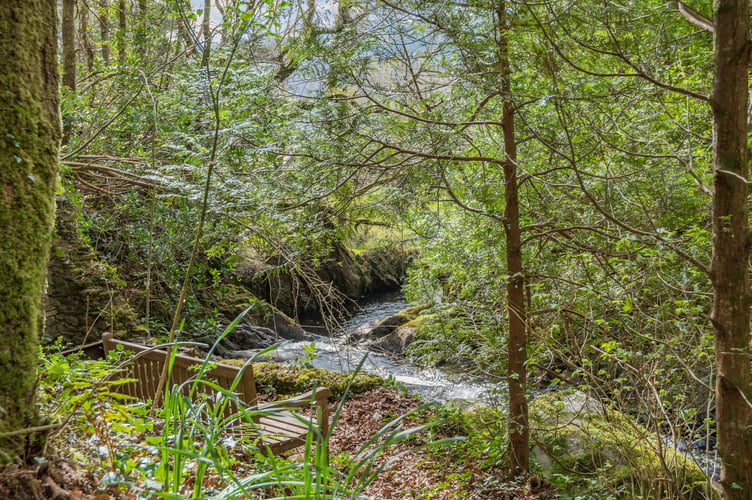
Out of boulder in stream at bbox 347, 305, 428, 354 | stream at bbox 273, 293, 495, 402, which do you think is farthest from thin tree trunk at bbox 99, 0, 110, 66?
boulder in stream at bbox 347, 305, 428, 354

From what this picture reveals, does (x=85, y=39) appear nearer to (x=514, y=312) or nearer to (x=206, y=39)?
(x=206, y=39)

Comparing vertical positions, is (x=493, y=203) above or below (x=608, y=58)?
below

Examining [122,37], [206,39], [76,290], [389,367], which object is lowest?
[389,367]

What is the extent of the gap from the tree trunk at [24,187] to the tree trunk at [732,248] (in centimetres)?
314

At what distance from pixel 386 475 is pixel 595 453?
7.08ft

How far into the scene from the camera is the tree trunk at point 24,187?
1771 mm

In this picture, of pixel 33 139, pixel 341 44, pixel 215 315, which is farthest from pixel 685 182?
pixel 215 315

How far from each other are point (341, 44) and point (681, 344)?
11.4ft

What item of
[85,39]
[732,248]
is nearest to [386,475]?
[732,248]

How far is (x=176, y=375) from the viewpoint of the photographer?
427 cm

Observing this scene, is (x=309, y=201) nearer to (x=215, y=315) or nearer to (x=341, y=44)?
(x=341, y=44)

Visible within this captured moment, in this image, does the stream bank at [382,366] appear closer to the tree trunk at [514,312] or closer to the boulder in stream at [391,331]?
the boulder in stream at [391,331]

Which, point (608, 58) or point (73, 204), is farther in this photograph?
point (73, 204)

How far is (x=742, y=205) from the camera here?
2924 mm
